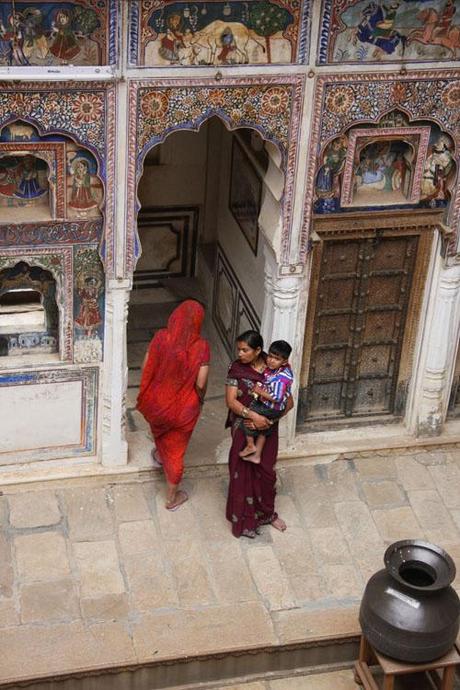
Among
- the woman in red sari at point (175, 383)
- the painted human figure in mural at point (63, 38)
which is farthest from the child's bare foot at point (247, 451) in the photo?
the painted human figure in mural at point (63, 38)

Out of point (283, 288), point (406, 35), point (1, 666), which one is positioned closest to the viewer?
point (1, 666)

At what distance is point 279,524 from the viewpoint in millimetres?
9703

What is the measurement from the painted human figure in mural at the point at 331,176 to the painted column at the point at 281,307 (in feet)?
1.72

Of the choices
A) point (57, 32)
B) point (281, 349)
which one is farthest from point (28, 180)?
point (281, 349)

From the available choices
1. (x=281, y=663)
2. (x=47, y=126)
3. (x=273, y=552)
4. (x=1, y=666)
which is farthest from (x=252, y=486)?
(x=47, y=126)

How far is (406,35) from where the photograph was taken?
901cm

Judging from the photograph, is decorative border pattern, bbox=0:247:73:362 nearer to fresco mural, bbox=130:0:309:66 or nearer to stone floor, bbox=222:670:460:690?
fresco mural, bbox=130:0:309:66

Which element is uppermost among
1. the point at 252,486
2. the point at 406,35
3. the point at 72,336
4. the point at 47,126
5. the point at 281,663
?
the point at 406,35

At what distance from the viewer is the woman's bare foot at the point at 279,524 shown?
9.70 meters

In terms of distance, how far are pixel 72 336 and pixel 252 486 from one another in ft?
5.28

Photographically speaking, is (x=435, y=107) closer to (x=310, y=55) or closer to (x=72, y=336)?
(x=310, y=55)

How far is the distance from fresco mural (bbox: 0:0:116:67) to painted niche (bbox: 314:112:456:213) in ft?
5.74

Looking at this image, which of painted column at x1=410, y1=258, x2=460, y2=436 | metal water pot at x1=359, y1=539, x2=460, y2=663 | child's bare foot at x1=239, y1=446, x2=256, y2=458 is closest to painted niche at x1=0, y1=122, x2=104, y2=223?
child's bare foot at x1=239, y1=446, x2=256, y2=458

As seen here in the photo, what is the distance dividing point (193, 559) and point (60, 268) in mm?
2158
